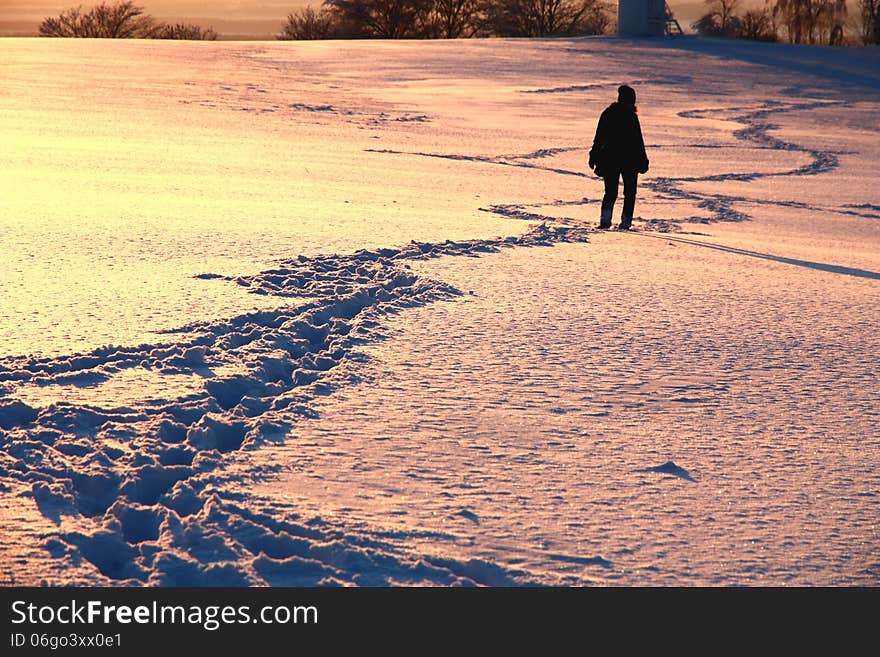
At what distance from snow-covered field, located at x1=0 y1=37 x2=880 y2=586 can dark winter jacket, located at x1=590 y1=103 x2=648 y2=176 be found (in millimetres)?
596

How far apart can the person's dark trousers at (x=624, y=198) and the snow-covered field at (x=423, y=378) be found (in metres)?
0.27

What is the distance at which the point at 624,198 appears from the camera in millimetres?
8945

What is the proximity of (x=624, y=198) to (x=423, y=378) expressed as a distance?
4.83 metres

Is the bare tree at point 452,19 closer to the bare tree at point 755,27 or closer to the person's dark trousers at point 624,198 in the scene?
the bare tree at point 755,27

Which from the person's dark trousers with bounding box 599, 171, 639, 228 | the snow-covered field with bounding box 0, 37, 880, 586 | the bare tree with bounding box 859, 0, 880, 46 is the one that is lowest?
the snow-covered field with bounding box 0, 37, 880, 586

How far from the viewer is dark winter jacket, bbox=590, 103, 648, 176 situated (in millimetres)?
8836

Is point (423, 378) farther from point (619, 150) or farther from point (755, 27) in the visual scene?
point (755, 27)

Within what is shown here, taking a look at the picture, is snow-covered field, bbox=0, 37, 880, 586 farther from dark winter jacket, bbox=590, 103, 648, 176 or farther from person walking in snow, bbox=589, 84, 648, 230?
dark winter jacket, bbox=590, 103, 648, 176

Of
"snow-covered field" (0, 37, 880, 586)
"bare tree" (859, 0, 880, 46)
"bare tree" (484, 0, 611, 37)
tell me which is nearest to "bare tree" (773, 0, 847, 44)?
"bare tree" (859, 0, 880, 46)

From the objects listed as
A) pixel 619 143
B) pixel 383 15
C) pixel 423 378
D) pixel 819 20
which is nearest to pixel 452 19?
pixel 383 15

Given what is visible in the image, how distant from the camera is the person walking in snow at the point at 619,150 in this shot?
8.80 meters

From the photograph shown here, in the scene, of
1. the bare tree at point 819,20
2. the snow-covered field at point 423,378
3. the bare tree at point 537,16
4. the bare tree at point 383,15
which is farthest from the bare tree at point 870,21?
the snow-covered field at point 423,378
